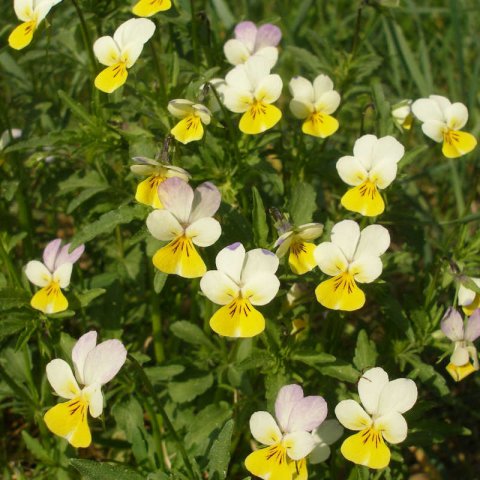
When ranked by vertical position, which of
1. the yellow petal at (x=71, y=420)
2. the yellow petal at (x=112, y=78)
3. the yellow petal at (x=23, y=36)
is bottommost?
the yellow petal at (x=71, y=420)

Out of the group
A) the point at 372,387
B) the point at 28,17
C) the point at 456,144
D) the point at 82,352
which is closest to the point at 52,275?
the point at 82,352

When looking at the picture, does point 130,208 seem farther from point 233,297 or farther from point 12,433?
point 12,433

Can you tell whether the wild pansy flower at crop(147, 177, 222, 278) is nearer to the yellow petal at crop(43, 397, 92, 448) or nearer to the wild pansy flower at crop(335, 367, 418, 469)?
the yellow petal at crop(43, 397, 92, 448)

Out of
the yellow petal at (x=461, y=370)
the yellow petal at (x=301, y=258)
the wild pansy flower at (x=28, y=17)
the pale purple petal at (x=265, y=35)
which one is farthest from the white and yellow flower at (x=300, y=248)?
the wild pansy flower at (x=28, y=17)

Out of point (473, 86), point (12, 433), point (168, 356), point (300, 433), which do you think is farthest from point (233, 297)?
point (473, 86)

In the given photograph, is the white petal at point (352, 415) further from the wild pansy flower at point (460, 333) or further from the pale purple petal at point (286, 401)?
the wild pansy flower at point (460, 333)

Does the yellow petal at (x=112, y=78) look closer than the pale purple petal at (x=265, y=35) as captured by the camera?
Yes

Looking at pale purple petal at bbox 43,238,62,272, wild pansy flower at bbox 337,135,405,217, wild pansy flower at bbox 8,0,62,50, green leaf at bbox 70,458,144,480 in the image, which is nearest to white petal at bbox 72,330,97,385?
green leaf at bbox 70,458,144,480
